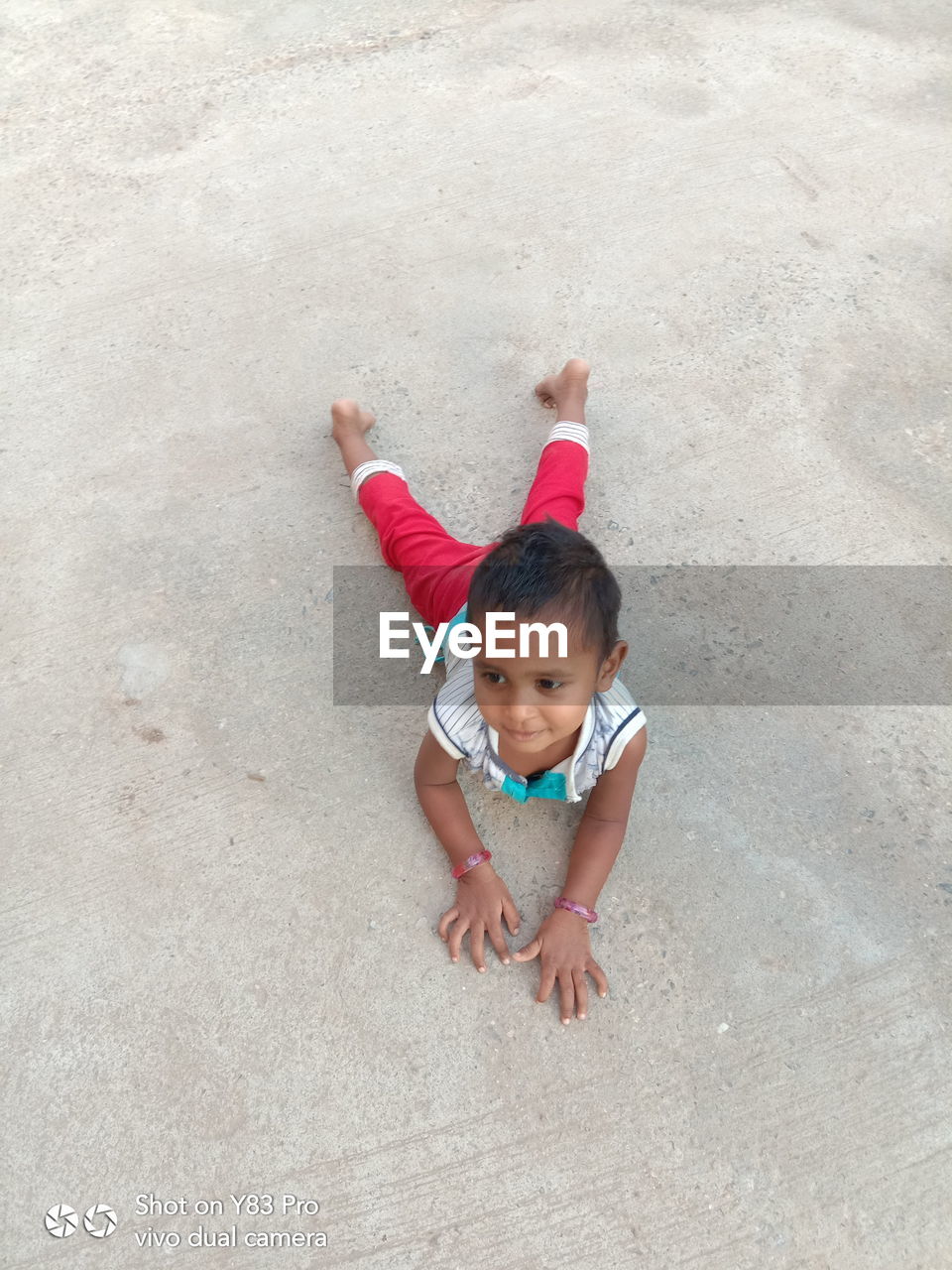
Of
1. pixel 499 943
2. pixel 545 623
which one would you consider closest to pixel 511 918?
pixel 499 943

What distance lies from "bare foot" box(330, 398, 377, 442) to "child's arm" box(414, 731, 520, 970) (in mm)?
933

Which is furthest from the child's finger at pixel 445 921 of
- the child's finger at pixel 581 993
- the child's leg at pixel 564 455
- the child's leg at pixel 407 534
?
the child's leg at pixel 564 455

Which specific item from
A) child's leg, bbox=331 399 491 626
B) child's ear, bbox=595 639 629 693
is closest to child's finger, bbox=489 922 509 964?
child's ear, bbox=595 639 629 693

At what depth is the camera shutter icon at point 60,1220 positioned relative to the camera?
1466mm

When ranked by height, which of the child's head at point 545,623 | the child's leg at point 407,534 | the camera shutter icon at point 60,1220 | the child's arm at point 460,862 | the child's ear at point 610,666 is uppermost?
the child's head at point 545,623

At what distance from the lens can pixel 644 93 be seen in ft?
10.9

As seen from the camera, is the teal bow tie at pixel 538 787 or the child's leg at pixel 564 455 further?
the child's leg at pixel 564 455

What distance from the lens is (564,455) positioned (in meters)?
2.26

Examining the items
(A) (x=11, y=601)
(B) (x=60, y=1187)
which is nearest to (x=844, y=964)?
(B) (x=60, y=1187)

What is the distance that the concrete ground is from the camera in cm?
152

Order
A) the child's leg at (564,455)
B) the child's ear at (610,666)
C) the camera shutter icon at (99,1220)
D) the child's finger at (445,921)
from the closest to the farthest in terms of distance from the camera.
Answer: the camera shutter icon at (99,1220), the child's ear at (610,666), the child's finger at (445,921), the child's leg at (564,455)

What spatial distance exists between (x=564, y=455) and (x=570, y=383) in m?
0.28

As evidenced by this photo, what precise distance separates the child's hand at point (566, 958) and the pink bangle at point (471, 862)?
16cm

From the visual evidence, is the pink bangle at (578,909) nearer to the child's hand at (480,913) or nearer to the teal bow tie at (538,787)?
the child's hand at (480,913)
